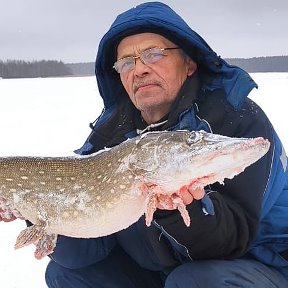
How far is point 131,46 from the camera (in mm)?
2959

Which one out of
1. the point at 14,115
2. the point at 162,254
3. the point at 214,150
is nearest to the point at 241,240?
the point at 162,254

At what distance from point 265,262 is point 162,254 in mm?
545

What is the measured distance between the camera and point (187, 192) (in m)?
2.11

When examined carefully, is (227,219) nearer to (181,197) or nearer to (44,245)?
(181,197)

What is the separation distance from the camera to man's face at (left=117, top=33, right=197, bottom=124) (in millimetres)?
2850

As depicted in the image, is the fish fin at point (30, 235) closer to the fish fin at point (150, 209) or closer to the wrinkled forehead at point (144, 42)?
the fish fin at point (150, 209)

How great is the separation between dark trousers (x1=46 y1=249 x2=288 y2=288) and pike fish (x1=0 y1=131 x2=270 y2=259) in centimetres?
41

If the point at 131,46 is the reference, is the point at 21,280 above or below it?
below

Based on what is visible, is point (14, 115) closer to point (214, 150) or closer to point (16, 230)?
point (16, 230)

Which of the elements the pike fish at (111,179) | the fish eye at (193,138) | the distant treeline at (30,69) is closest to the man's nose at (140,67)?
A: the pike fish at (111,179)

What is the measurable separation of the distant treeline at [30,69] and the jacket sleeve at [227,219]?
233 ft

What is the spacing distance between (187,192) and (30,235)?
2.96ft

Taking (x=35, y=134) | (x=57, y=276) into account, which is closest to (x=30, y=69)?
(x=35, y=134)

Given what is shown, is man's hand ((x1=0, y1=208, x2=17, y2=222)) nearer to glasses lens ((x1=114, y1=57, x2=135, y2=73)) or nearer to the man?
the man
